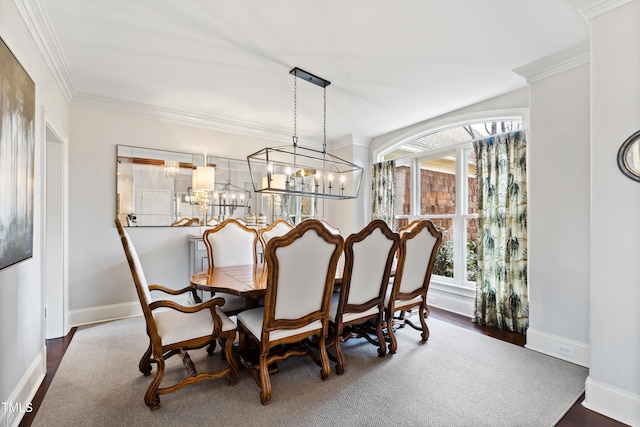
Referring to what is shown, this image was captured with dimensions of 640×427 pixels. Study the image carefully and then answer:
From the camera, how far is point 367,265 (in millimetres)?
2371

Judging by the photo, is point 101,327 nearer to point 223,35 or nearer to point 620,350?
point 223,35

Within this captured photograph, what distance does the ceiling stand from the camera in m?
2.04

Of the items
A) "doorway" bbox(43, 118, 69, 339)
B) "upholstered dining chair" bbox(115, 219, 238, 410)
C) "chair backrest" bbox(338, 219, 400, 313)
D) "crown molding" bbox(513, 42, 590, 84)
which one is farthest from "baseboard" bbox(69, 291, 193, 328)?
"crown molding" bbox(513, 42, 590, 84)

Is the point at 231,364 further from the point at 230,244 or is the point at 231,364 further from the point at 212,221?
the point at 212,221

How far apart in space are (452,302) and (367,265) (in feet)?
7.33

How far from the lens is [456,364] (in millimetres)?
2516

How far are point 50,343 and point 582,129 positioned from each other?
511cm

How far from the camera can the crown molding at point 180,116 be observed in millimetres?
3439

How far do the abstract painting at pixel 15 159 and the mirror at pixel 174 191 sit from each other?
1.67m

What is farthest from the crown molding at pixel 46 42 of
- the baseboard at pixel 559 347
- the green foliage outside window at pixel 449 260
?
the baseboard at pixel 559 347

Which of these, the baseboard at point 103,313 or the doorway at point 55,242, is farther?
the baseboard at point 103,313

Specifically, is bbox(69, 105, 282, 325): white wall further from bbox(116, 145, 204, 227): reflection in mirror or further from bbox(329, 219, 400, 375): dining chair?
bbox(329, 219, 400, 375): dining chair

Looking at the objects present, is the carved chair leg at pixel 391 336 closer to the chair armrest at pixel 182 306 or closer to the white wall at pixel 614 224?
the white wall at pixel 614 224

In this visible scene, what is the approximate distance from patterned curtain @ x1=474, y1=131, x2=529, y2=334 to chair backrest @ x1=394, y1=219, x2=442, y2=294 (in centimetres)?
99
